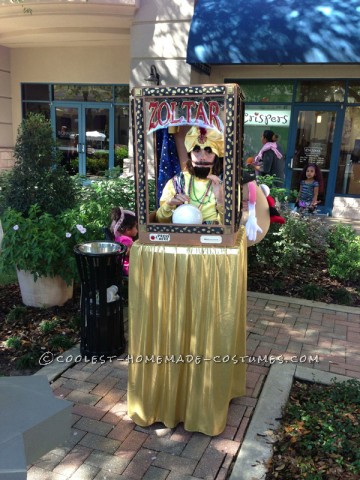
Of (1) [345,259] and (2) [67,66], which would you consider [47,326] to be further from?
(2) [67,66]

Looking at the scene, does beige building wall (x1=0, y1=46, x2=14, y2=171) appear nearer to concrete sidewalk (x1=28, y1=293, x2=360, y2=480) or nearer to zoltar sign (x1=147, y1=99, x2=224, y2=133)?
concrete sidewalk (x1=28, y1=293, x2=360, y2=480)

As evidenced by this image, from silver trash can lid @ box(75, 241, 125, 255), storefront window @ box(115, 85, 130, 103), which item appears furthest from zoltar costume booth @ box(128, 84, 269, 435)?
storefront window @ box(115, 85, 130, 103)

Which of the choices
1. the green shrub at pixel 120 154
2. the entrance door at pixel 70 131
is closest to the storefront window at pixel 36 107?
the entrance door at pixel 70 131

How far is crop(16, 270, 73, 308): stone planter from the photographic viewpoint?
4.55 m

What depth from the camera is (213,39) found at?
7930mm

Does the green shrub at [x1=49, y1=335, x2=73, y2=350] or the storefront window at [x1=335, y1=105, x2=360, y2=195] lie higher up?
the storefront window at [x1=335, y1=105, x2=360, y2=195]

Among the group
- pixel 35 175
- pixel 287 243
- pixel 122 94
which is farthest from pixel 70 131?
pixel 287 243

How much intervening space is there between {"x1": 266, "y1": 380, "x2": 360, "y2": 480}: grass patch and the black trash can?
154cm

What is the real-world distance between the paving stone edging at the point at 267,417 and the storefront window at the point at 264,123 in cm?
690

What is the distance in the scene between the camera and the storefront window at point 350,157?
9.37 metres

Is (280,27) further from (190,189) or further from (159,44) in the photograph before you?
(190,189)

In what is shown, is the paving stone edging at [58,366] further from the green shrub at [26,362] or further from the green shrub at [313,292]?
the green shrub at [313,292]

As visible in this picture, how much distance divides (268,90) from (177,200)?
7926mm

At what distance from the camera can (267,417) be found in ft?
9.61
